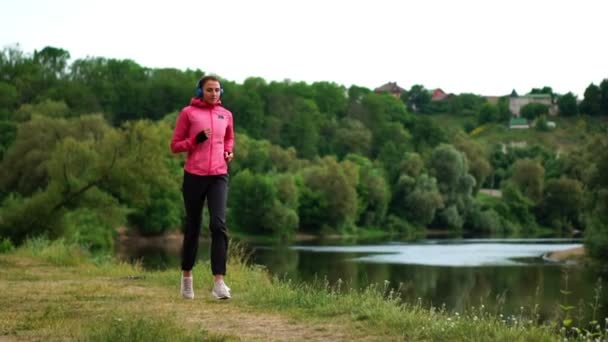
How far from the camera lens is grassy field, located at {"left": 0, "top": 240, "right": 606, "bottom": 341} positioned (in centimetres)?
580

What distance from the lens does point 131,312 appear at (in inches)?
275

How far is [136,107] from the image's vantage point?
328 feet

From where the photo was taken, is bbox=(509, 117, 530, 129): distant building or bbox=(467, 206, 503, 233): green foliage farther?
bbox=(509, 117, 530, 129): distant building

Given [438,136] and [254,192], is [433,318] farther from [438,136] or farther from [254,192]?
[438,136]

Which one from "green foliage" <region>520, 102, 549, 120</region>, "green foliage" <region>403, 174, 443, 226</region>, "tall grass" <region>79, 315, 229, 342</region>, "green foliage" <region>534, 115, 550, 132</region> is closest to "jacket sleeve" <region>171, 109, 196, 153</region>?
"tall grass" <region>79, 315, 229, 342</region>

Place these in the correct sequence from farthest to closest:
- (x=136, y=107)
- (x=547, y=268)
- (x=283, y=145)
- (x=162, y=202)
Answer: (x=283, y=145) < (x=136, y=107) < (x=162, y=202) < (x=547, y=268)

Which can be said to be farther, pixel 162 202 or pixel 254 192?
pixel 254 192

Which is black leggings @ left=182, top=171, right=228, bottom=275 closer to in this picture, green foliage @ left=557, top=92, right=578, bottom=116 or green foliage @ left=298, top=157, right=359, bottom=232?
green foliage @ left=298, top=157, right=359, bottom=232

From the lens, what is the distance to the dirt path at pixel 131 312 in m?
6.18

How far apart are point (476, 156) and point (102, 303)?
9950cm

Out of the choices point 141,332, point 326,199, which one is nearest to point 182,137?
point 141,332

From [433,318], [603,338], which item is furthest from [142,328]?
[603,338]

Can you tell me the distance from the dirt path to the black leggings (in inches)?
17.8

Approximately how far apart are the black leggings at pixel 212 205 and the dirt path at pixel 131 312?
45cm
